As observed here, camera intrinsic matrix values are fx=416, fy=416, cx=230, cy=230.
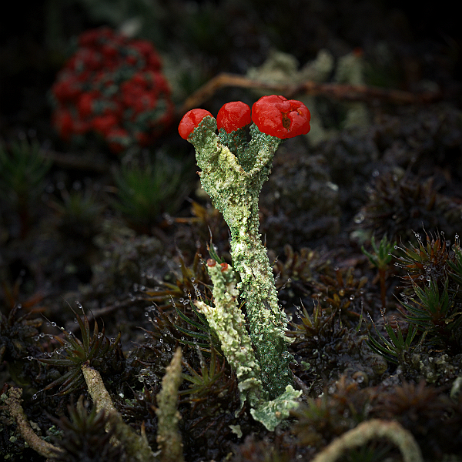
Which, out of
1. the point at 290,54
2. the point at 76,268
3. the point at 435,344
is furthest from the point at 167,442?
the point at 290,54

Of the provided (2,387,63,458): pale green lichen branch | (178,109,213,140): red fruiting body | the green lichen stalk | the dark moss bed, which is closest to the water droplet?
the dark moss bed

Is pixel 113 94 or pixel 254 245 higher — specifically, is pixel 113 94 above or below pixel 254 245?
above

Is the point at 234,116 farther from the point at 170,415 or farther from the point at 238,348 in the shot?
the point at 170,415

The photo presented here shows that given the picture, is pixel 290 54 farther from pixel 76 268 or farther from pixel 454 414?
pixel 454 414

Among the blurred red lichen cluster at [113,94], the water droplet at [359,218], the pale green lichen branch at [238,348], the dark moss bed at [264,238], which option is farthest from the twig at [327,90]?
the pale green lichen branch at [238,348]

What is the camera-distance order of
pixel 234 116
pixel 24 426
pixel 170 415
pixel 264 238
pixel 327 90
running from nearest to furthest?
pixel 170 415, pixel 234 116, pixel 24 426, pixel 264 238, pixel 327 90

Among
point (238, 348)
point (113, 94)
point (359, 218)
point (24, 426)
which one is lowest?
point (24, 426)

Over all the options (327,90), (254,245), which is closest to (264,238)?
(254,245)
